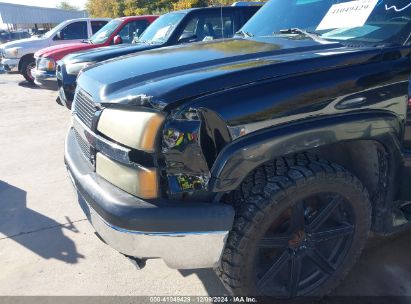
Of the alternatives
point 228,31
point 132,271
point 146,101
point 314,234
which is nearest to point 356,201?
point 314,234

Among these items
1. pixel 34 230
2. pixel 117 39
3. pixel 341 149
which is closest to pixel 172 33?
pixel 117 39

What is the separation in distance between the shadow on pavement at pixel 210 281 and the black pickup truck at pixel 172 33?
423 centimetres

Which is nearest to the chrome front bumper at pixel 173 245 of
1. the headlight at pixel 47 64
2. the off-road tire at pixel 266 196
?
the off-road tire at pixel 266 196

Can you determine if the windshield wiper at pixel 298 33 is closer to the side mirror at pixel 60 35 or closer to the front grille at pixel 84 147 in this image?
the front grille at pixel 84 147

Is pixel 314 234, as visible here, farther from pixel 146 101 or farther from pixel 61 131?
pixel 61 131

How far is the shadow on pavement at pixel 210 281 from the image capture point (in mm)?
2617

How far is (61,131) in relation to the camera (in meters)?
6.51

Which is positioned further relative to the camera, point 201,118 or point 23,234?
point 23,234

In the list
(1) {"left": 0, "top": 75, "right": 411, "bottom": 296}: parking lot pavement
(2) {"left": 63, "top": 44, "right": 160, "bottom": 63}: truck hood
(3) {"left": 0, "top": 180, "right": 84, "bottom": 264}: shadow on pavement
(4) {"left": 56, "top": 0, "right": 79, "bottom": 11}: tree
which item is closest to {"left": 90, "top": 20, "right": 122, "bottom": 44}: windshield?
(2) {"left": 63, "top": 44, "right": 160, "bottom": 63}: truck hood

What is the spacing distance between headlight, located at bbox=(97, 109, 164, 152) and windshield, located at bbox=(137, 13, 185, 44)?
513 cm

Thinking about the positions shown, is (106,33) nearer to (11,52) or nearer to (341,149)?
(11,52)

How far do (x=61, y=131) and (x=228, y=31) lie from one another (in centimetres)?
371

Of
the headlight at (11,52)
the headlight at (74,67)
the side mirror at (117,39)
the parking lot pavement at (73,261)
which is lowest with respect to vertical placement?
the parking lot pavement at (73,261)

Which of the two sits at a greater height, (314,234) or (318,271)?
(314,234)
